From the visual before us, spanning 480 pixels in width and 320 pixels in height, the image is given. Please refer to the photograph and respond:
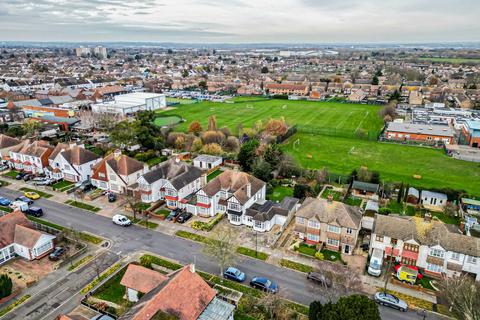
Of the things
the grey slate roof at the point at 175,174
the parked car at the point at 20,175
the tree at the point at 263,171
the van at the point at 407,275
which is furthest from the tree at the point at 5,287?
the van at the point at 407,275

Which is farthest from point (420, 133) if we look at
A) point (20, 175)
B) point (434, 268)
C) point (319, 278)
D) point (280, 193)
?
point (20, 175)

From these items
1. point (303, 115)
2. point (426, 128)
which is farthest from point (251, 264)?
point (303, 115)

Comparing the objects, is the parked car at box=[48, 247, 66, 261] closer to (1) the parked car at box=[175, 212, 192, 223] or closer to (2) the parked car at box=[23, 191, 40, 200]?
(1) the parked car at box=[175, 212, 192, 223]

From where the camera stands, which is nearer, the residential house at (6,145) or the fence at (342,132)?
the residential house at (6,145)

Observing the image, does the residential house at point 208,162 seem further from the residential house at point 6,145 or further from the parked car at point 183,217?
the residential house at point 6,145

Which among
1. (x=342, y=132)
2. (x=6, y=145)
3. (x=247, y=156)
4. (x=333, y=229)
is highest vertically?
(x=6, y=145)

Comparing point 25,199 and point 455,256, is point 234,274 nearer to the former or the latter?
point 455,256
